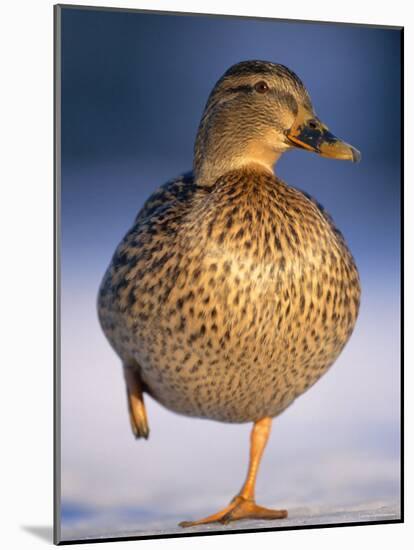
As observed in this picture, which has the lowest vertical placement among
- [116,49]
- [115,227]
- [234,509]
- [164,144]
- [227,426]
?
[234,509]

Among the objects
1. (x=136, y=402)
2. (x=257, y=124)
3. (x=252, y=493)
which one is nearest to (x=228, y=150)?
(x=257, y=124)

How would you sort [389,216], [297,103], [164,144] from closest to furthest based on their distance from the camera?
[297,103] < [164,144] < [389,216]

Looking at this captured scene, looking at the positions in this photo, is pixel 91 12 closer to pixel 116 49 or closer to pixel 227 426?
pixel 116 49

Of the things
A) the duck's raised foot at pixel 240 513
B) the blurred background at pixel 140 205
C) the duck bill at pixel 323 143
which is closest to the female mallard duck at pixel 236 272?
the duck bill at pixel 323 143

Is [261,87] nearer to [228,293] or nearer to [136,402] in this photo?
[228,293]

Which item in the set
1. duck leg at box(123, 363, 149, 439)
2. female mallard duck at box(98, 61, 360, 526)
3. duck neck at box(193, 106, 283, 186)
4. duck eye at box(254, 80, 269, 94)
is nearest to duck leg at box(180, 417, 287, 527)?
female mallard duck at box(98, 61, 360, 526)

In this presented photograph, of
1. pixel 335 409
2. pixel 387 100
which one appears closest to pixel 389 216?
pixel 387 100

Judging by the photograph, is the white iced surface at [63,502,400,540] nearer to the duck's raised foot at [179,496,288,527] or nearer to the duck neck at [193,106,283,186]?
the duck's raised foot at [179,496,288,527]
